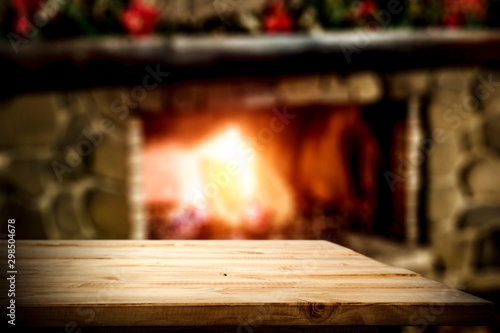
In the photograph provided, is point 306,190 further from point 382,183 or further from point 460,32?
point 460,32

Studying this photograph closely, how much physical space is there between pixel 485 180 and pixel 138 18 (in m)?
1.91

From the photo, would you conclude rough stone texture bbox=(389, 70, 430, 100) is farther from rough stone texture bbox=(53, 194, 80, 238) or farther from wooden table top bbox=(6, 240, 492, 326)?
rough stone texture bbox=(53, 194, 80, 238)

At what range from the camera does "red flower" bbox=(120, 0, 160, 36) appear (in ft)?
6.80

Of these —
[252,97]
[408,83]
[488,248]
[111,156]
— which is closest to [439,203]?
[488,248]

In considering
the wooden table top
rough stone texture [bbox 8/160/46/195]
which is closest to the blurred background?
rough stone texture [bbox 8/160/46/195]

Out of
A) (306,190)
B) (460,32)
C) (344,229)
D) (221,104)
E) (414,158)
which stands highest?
(460,32)

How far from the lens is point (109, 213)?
2.23 metres

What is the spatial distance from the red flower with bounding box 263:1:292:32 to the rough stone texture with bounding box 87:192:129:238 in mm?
1072

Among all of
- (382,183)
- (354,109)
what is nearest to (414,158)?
(382,183)

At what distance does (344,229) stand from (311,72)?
3.13 feet

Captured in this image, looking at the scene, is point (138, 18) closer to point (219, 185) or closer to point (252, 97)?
point (252, 97)

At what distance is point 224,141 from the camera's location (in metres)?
2.65

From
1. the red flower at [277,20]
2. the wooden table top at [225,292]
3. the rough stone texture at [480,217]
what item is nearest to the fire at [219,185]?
the red flower at [277,20]

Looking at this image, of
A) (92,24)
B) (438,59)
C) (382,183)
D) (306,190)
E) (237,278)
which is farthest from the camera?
(306,190)
